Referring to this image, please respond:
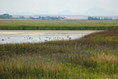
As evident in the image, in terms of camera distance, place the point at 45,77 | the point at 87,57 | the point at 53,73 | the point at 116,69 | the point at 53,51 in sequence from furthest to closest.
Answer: the point at 53,51
the point at 87,57
the point at 116,69
the point at 53,73
the point at 45,77

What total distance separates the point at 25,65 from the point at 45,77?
1771 mm

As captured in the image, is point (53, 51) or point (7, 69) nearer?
point (7, 69)

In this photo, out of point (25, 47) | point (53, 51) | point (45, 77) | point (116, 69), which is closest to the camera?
point (45, 77)

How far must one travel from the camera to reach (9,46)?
21406 mm

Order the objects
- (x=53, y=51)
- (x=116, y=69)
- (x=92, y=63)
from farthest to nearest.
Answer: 1. (x=53, y=51)
2. (x=92, y=63)
3. (x=116, y=69)

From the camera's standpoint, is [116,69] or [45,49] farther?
[45,49]

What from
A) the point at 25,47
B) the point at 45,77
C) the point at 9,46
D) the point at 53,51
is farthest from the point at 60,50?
the point at 45,77

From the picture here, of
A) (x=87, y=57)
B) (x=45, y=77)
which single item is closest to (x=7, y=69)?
(x=45, y=77)

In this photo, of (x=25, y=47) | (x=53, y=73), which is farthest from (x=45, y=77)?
(x=25, y=47)

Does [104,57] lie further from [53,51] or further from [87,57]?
[53,51]

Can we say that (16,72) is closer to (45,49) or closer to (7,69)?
(7,69)

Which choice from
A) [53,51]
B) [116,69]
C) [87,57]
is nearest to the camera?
[116,69]

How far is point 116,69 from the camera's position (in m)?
13.6

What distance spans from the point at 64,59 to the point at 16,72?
12.1ft
